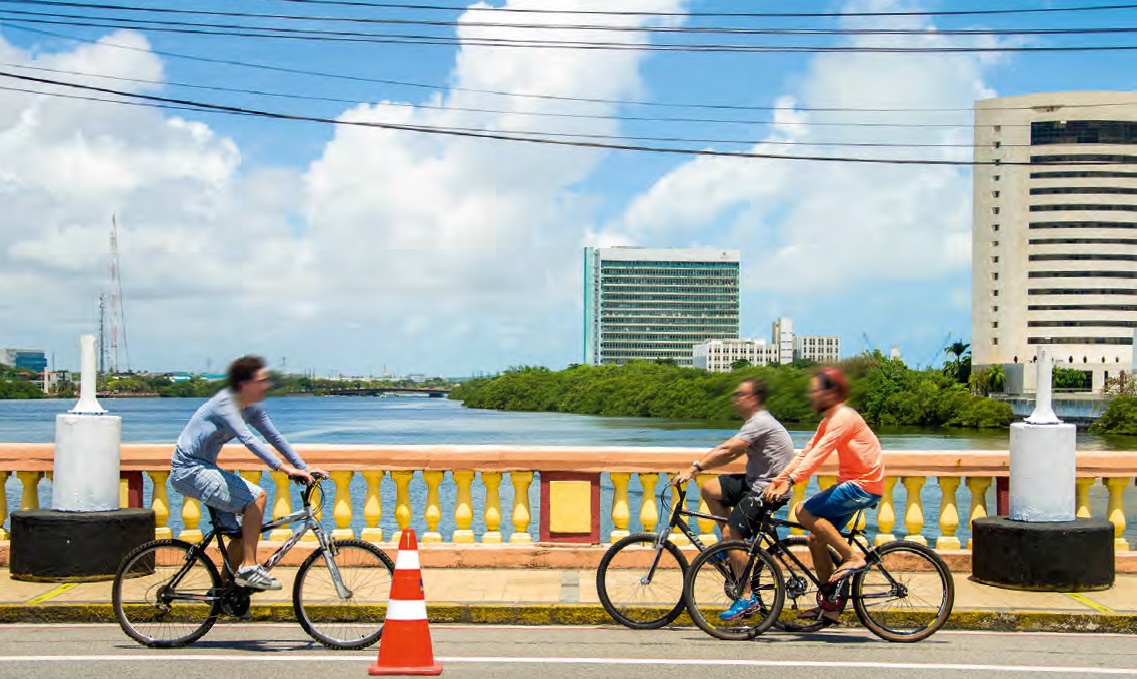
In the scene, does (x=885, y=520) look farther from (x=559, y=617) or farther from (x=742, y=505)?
(x=559, y=617)

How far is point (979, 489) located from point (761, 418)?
124 inches

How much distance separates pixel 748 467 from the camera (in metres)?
8.31

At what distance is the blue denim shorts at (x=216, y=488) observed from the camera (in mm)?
7391

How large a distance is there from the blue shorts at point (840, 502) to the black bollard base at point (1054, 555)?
218 centimetres

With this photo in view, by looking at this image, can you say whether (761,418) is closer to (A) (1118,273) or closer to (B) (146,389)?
(B) (146,389)

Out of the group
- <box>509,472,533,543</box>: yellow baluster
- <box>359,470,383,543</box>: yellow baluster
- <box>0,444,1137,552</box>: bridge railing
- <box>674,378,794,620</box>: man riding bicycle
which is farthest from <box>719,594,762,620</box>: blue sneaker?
<box>359,470,383,543</box>: yellow baluster

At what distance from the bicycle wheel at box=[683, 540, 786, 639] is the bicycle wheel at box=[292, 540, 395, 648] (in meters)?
1.99

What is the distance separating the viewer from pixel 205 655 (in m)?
7.35

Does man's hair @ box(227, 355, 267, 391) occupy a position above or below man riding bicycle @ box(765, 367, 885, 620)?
above

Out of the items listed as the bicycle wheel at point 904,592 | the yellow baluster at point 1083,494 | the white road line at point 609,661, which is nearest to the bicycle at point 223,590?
the white road line at point 609,661

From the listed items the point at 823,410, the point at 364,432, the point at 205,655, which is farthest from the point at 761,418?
the point at 364,432

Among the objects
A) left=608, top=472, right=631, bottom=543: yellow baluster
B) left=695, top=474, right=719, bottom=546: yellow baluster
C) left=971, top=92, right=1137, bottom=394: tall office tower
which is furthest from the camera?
left=971, top=92, right=1137, bottom=394: tall office tower

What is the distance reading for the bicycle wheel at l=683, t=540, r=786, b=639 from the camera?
25.7ft

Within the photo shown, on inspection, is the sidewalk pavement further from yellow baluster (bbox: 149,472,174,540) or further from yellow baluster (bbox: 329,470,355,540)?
yellow baluster (bbox: 149,472,174,540)
